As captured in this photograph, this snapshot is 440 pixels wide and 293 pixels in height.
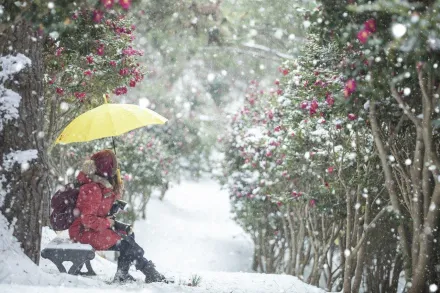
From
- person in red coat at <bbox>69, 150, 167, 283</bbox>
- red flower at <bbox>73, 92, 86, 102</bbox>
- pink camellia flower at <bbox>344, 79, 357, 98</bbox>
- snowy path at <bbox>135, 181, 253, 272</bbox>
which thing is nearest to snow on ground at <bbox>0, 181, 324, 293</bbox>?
snowy path at <bbox>135, 181, 253, 272</bbox>

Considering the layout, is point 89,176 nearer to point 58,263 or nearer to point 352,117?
point 58,263

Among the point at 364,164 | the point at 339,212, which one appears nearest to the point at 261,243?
the point at 339,212

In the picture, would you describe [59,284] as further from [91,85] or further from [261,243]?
[261,243]

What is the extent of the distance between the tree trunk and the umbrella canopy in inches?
37.7

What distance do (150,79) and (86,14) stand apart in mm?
11804

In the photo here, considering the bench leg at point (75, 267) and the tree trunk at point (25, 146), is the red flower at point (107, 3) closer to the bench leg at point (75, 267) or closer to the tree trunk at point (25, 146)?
the tree trunk at point (25, 146)

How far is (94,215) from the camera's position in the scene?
5.29 m

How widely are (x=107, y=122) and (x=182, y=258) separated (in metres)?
11.5

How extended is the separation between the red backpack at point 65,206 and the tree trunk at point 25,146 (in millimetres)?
475

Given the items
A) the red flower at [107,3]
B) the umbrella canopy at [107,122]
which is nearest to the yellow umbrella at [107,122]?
the umbrella canopy at [107,122]

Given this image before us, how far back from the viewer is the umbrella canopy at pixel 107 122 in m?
5.73

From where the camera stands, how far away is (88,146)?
47.0 feet

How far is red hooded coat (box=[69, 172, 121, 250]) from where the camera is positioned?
17.1 ft

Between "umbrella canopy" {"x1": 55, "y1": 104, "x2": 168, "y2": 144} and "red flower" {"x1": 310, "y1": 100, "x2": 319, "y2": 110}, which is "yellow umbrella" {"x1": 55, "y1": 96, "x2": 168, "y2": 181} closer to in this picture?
"umbrella canopy" {"x1": 55, "y1": 104, "x2": 168, "y2": 144}
